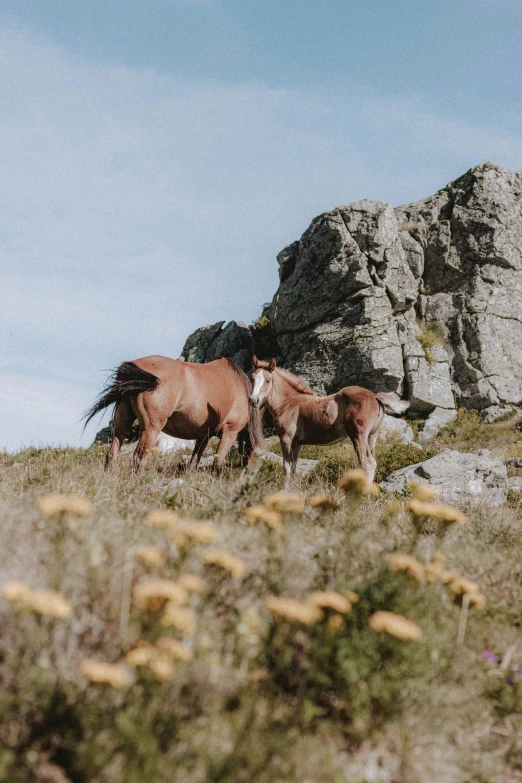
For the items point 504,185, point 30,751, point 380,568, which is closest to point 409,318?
point 504,185

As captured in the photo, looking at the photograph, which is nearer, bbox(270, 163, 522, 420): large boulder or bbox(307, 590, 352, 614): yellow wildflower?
bbox(307, 590, 352, 614): yellow wildflower

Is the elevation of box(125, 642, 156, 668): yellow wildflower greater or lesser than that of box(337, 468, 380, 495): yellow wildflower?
lesser

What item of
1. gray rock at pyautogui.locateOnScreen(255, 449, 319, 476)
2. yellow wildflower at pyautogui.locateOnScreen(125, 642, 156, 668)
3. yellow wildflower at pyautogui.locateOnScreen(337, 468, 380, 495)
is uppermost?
yellow wildflower at pyautogui.locateOnScreen(337, 468, 380, 495)

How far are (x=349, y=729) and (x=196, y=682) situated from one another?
73 centimetres

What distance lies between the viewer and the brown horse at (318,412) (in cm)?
1012

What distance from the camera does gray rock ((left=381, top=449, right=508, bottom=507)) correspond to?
1048cm

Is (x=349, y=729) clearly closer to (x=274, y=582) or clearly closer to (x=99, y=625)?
(x=274, y=582)

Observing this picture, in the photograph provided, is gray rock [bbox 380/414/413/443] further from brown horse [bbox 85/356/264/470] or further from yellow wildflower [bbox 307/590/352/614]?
yellow wildflower [bbox 307/590/352/614]

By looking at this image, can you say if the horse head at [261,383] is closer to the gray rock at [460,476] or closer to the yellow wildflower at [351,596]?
the gray rock at [460,476]

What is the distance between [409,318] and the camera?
92.1 feet

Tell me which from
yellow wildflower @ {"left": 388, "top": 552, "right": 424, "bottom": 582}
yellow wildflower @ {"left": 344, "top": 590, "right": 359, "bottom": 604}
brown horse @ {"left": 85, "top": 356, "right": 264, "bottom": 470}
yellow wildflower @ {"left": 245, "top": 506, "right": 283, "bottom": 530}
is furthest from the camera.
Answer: brown horse @ {"left": 85, "top": 356, "right": 264, "bottom": 470}

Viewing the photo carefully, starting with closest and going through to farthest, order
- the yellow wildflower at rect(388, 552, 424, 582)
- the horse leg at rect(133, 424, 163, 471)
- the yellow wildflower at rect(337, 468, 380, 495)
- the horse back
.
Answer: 1. the yellow wildflower at rect(388, 552, 424, 582)
2. the yellow wildflower at rect(337, 468, 380, 495)
3. the horse leg at rect(133, 424, 163, 471)
4. the horse back

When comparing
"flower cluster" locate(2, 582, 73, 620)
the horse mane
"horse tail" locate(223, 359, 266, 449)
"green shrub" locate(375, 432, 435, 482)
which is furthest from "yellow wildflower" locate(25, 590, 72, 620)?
"green shrub" locate(375, 432, 435, 482)

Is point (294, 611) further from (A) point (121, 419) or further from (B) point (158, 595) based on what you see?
(A) point (121, 419)
